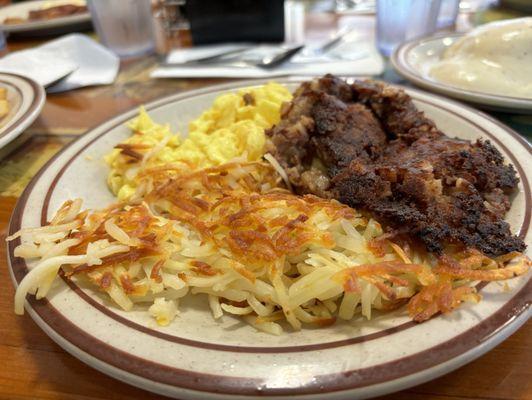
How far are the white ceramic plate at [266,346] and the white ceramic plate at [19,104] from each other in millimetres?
971

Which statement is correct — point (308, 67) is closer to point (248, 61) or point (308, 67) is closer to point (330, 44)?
point (248, 61)

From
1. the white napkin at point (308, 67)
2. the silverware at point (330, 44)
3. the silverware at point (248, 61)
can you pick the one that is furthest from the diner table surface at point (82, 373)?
the silverware at point (330, 44)

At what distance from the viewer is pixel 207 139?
2232mm

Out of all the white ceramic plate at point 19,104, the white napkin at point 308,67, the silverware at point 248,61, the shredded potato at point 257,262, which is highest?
the white ceramic plate at point 19,104

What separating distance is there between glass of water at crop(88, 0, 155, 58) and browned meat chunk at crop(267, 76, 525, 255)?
2513mm

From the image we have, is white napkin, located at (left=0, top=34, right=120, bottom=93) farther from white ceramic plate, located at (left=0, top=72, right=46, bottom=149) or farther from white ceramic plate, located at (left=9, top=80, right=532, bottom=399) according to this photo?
white ceramic plate, located at (left=9, top=80, right=532, bottom=399)

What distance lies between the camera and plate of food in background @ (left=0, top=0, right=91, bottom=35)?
4.54 metres

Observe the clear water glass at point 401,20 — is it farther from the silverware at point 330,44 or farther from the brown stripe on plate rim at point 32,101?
the brown stripe on plate rim at point 32,101

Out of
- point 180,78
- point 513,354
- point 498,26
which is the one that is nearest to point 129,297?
point 513,354

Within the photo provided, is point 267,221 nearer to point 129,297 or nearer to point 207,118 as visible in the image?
point 129,297

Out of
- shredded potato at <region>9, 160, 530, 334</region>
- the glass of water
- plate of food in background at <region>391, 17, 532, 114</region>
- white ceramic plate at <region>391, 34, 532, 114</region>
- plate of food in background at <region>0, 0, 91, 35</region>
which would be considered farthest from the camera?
plate of food in background at <region>0, 0, 91, 35</region>

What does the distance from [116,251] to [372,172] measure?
2.92 feet

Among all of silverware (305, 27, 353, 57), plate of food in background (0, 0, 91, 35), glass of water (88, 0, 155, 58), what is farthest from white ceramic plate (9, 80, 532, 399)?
plate of food in background (0, 0, 91, 35)

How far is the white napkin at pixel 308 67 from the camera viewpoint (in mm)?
3334
